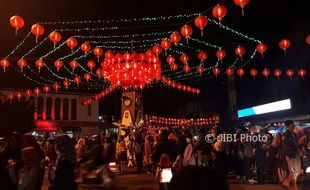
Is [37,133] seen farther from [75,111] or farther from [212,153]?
[212,153]

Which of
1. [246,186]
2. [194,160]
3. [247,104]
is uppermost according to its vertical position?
[247,104]

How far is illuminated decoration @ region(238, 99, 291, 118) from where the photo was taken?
24.3m

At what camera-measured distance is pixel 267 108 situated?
88.0 feet

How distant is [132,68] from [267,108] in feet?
38.7

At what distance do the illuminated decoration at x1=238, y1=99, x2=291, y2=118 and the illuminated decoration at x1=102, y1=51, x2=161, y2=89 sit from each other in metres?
9.07

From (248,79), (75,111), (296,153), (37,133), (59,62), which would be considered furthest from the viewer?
(75,111)

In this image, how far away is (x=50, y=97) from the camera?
1745 inches

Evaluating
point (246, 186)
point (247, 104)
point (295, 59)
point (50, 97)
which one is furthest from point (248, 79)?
point (50, 97)

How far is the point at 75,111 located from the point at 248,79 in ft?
75.7

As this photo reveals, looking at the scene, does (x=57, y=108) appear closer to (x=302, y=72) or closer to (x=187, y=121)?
(x=187, y=121)

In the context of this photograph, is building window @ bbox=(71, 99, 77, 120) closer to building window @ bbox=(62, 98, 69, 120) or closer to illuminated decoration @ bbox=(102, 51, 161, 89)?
building window @ bbox=(62, 98, 69, 120)

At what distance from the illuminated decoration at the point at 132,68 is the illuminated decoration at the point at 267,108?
29.8ft

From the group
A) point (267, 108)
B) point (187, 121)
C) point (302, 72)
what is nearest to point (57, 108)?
point (187, 121)

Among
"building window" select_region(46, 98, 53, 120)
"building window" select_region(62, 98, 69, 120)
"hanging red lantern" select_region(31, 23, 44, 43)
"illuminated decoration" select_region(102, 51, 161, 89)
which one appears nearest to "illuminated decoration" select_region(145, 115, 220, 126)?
"illuminated decoration" select_region(102, 51, 161, 89)
